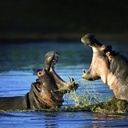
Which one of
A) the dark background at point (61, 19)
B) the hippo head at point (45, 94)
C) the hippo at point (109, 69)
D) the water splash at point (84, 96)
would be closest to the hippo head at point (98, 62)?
the hippo at point (109, 69)

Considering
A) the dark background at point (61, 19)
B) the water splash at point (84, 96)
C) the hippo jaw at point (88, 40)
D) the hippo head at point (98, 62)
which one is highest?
the dark background at point (61, 19)

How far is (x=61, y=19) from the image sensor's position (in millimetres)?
58531

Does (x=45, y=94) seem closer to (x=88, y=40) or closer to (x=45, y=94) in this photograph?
(x=45, y=94)

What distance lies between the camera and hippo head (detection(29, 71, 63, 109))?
41.4 ft

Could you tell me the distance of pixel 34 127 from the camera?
36.9 ft

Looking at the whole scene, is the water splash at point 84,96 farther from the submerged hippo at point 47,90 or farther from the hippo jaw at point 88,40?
the hippo jaw at point 88,40

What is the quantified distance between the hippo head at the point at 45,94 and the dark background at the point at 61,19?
33896 mm

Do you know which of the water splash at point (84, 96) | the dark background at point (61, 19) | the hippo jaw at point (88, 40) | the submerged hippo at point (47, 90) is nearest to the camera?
the hippo jaw at point (88, 40)

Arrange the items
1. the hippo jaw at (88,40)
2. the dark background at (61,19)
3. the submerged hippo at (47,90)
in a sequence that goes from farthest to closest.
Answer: the dark background at (61,19) < the submerged hippo at (47,90) < the hippo jaw at (88,40)

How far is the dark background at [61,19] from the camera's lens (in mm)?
50188

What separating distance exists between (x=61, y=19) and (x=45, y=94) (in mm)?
45976

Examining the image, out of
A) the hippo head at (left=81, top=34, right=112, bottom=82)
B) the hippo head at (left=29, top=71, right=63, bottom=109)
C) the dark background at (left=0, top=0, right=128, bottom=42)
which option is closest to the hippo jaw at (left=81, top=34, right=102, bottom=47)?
the hippo head at (left=81, top=34, right=112, bottom=82)

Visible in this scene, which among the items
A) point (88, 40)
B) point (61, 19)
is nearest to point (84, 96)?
point (88, 40)

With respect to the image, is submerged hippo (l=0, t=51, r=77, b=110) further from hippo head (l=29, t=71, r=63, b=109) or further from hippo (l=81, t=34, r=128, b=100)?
hippo (l=81, t=34, r=128, b=100)
